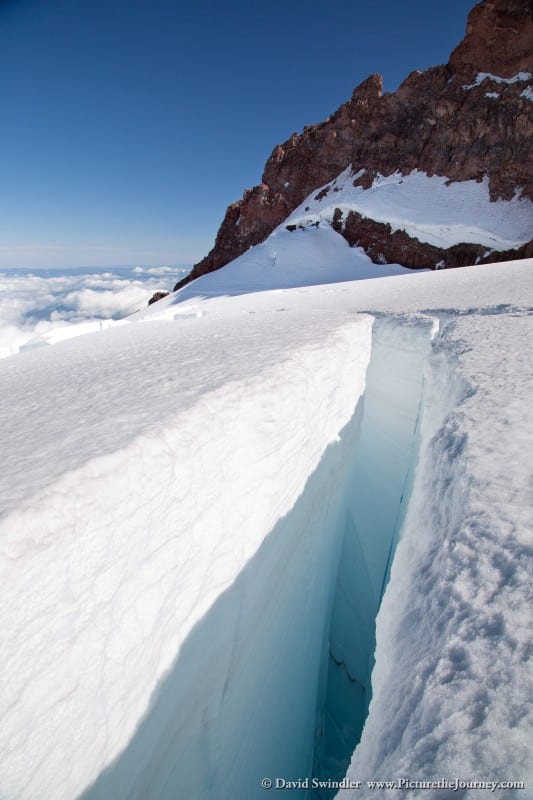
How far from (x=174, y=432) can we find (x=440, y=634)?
896mm

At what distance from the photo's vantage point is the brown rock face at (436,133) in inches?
632

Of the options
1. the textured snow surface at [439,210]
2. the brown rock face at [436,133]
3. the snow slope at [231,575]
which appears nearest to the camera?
the snow slope at [231,575]

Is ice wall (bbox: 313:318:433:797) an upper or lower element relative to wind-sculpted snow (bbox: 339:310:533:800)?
lower

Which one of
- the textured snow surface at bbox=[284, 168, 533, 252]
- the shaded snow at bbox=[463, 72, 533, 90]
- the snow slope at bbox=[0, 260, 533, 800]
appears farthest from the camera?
the shaded snow at bbox=[463, 72, 533, 90]

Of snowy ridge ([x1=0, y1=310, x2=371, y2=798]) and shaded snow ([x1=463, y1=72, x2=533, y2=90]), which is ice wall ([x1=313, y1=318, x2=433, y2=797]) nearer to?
snowy ridge ([x1=0, y1=310, x2=371, y2=798])

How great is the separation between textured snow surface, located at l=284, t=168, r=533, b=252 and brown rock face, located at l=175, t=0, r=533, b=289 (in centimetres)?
44

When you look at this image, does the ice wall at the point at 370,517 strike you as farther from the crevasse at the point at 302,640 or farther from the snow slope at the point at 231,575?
the snow slope at the point at 231,575

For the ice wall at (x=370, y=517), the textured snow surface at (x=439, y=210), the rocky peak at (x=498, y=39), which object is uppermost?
the rocky peak at (x=498, y=39)

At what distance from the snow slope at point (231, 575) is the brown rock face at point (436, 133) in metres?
17.0

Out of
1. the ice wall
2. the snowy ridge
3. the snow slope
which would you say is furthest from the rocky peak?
the snowy ridge

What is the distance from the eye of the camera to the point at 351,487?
144 inches

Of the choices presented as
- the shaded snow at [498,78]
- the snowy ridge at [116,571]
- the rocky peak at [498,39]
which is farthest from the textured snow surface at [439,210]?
the snowy ridge at [116,571]

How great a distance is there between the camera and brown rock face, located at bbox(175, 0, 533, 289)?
16.1m

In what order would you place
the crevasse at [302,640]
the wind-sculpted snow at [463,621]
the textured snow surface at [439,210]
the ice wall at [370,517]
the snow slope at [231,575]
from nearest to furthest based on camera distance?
1. the wind-sculpted snow at [463,621]
2. the snow slope at [231,575]
3. the crevasse at [302,640]
4. the ice wall at [370,517]
5. the textured snow surface at [439,210]
